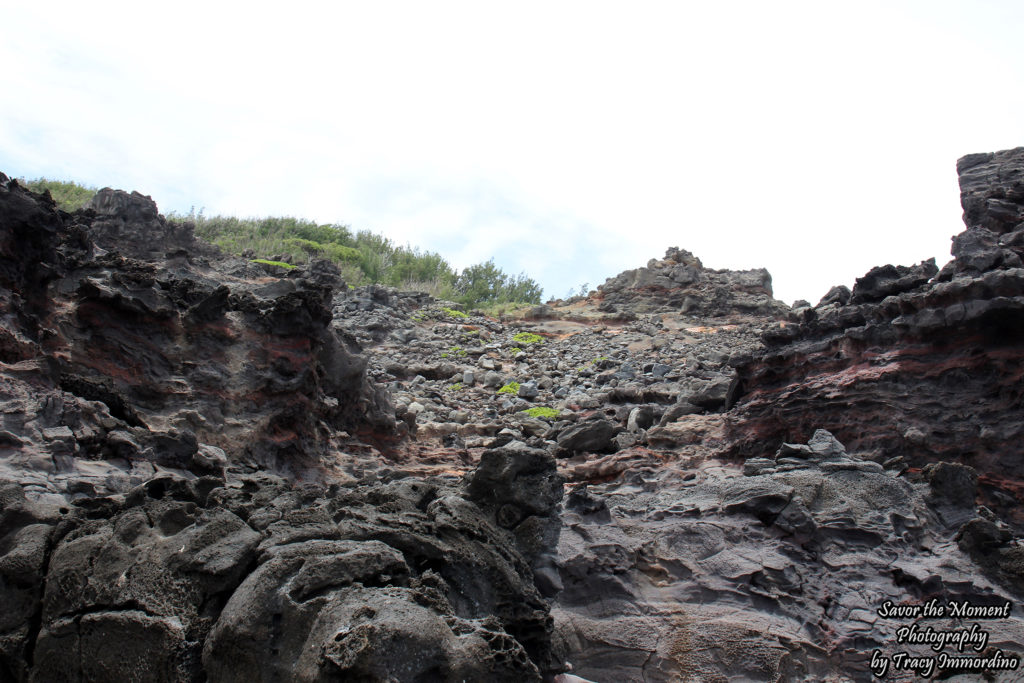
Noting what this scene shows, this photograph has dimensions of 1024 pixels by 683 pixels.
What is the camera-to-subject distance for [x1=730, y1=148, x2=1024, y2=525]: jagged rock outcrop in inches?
288

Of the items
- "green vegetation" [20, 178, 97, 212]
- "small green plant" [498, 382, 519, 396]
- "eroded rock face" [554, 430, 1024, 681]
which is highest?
"green vegetation" [20, 178, 97, 212]

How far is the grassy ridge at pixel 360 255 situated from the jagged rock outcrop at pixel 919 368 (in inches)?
748

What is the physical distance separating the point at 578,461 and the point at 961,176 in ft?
24.6

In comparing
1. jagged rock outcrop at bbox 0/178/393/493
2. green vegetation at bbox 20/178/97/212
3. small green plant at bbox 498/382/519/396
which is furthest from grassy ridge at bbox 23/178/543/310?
jagged rock outcrop at bbox 0/178/393/493

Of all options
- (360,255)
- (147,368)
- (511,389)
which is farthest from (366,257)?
(147,368)

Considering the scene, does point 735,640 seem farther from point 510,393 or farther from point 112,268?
point 510,393

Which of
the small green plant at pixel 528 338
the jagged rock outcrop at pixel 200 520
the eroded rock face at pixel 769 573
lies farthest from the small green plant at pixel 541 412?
the eroded rock face at pixel 769 573

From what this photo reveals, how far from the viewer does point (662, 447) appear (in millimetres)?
9078

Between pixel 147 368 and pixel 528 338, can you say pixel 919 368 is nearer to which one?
pixel 147 368

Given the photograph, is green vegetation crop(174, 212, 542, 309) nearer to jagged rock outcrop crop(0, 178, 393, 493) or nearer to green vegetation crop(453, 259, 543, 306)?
green vegetation crop(453, 259, 543, 306)

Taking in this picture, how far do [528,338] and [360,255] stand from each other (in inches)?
536

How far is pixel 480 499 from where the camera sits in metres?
4.83

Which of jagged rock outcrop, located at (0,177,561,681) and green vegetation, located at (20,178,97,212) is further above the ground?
green vegetation, located at (20,178,97,212)

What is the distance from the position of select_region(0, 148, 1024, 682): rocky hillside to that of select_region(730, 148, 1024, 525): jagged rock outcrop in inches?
1.1
